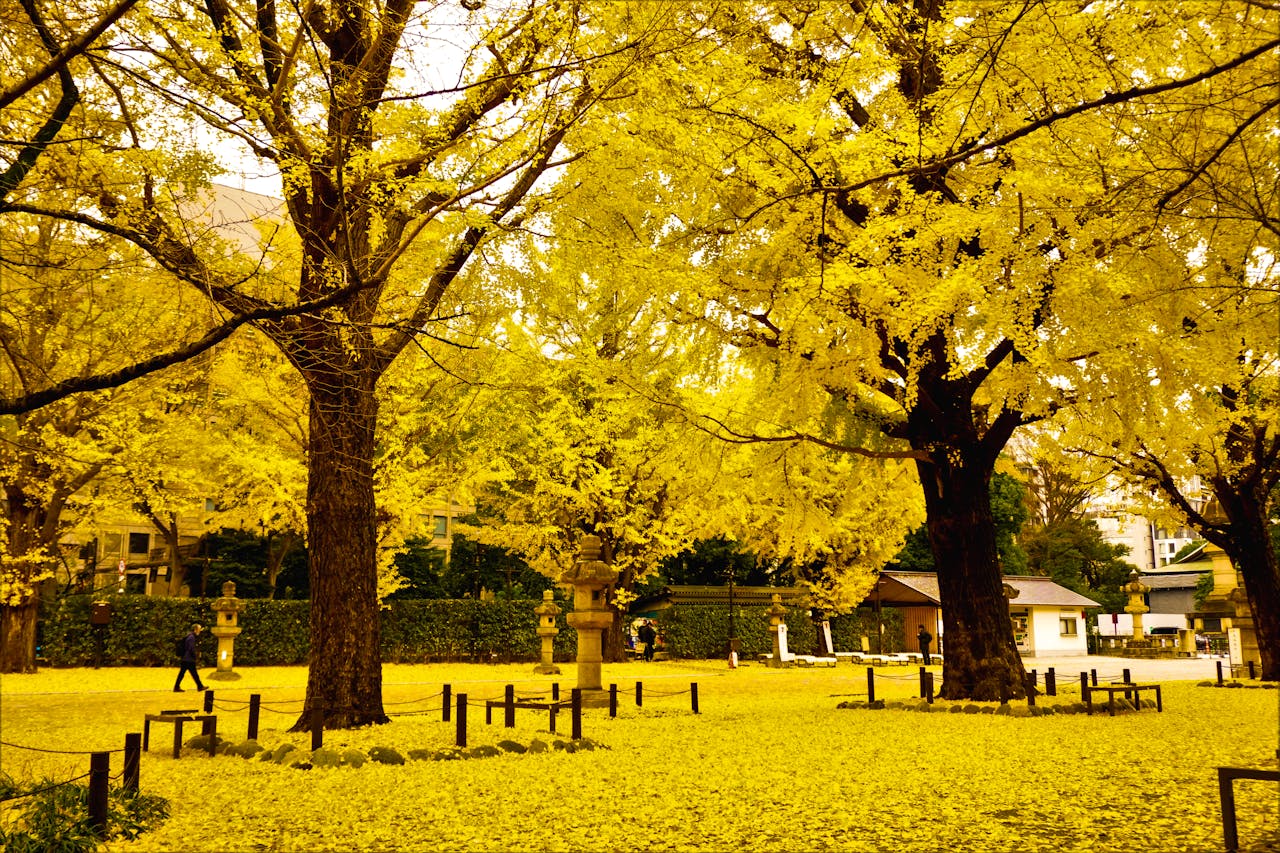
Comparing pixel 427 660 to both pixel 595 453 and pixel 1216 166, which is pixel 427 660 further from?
pixel 1216 166

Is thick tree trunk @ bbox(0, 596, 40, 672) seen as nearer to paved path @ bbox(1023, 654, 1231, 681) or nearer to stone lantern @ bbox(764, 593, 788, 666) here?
stone lantern @ bbox(764, 593, 788, 666)

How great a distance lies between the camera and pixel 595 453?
2634cm

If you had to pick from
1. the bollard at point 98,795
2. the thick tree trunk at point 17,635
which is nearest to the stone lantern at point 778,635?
the thick tree trunk at point 17,635

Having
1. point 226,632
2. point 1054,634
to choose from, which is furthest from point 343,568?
point 1054,634

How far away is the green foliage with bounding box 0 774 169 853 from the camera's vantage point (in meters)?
5.89

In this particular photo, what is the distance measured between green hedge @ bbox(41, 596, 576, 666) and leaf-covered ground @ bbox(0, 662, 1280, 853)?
1054cm

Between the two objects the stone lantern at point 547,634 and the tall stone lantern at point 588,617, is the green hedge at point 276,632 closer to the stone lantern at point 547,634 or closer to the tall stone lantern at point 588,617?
the stone lantern at point 547,634

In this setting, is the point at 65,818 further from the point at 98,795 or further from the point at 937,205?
the point at 937,205

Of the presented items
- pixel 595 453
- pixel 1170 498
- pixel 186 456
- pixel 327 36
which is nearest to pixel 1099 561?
pixel 1170 498

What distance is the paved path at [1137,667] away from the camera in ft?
88.0

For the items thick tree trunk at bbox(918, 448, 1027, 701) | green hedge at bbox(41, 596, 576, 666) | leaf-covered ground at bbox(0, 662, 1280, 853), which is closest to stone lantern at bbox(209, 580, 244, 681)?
green hedge at bbox(41, 596, 576, 666)

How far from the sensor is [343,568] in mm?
11414

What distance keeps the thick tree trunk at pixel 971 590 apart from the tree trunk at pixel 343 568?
28.5ft

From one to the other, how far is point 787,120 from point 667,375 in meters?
11.1
